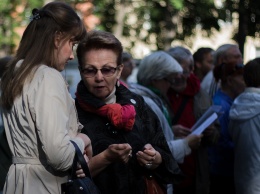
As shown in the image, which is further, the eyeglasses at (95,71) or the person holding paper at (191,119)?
the person holding paper at (191,119)

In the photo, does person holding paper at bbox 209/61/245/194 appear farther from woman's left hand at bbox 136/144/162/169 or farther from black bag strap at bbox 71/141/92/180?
black bag strap at bbox 71/141/92/180

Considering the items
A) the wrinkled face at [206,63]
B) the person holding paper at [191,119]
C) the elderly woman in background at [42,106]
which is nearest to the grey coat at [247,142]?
the person holding paper at [191,119]

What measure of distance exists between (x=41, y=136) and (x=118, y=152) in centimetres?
59

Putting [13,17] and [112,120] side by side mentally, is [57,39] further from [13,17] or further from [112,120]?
[13,17]

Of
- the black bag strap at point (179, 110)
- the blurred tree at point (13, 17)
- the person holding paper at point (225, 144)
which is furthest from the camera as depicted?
the blurred tree at point (13, 17)

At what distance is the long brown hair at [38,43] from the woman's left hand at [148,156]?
844 millimetres

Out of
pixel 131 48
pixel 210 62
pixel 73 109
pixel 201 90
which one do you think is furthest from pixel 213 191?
pixel 131 48

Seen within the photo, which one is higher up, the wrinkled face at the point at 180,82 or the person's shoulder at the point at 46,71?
the person's shoulder at the point at 46,71

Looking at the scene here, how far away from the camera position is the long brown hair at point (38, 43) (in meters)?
3.73

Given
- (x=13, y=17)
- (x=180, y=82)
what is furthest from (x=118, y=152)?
(x=13, y=17)

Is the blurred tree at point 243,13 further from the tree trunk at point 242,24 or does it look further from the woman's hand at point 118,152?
the woman's hand at point 118,152

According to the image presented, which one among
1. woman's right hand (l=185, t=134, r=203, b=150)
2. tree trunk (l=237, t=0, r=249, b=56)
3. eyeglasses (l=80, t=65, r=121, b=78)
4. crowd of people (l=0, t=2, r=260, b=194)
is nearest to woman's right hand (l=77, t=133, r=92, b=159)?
crowd of people (l=0, t=2, r=260, b=194)

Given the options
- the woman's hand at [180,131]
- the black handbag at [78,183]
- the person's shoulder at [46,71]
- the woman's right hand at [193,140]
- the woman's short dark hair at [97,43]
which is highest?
the woman's short dark hair at [97,43]

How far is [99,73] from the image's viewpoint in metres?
4.41
